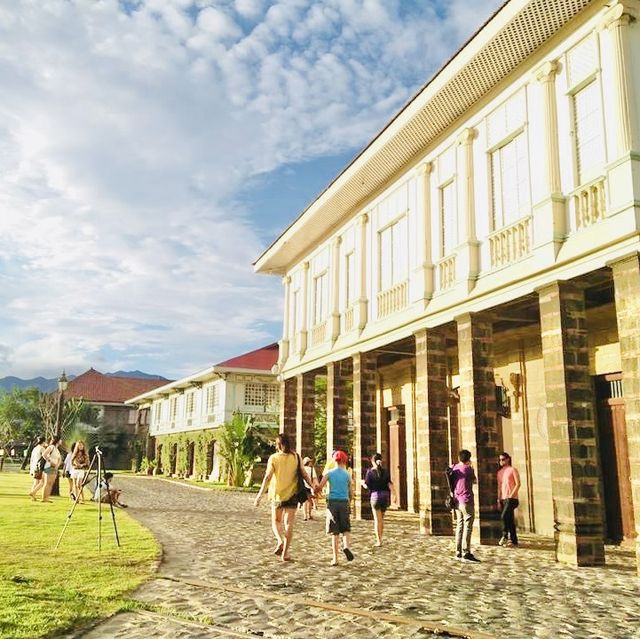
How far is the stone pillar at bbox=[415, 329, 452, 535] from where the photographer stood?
1365 cm

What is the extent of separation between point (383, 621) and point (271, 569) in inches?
116

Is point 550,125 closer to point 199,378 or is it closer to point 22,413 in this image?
point 199,378

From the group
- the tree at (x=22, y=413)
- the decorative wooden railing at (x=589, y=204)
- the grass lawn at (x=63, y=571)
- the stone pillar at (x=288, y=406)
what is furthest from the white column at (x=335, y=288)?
the tree at (x=22, y=413)

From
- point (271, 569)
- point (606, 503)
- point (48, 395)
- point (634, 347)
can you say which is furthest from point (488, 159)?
point (48, 395)

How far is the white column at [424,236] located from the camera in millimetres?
14539

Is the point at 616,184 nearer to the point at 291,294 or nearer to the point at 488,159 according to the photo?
Answer: the point at 488,159

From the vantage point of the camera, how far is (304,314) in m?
21.9

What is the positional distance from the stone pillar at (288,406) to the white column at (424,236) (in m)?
9.42

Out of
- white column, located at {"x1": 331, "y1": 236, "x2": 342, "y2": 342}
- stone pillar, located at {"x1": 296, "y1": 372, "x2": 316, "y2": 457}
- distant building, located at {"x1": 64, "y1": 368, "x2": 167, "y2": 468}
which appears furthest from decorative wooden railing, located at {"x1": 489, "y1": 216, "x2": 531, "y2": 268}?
distant building, located at {"x1": 64, "y1": 368, "x2": 167, "y2": 468}

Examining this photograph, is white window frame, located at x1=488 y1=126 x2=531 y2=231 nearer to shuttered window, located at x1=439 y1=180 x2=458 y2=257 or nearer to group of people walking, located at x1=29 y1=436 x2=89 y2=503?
shuttered window, located at x1=439 y1=180 x2=458 y2=257

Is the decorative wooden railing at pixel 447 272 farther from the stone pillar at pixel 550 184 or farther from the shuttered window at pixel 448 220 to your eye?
the stone pillar at pixel 550 184

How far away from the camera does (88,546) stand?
9.91m

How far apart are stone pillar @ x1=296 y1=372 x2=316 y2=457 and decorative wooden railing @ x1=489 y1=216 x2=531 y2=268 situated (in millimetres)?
10143

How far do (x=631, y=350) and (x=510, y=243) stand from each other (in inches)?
140
